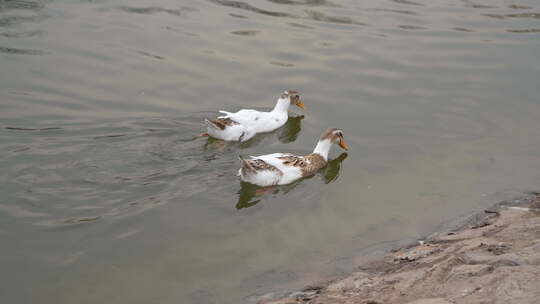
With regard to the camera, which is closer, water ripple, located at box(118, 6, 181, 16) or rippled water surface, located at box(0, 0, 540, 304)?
rippled water surface, located at box(0, 0, 540, 304)

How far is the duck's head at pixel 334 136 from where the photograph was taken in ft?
31.8

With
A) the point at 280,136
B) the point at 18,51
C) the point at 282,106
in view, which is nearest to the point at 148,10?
the point at 18,51

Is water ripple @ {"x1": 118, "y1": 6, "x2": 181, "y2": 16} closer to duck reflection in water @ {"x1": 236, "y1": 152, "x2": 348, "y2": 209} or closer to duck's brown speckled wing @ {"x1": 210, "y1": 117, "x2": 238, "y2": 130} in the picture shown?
duck's brown speckled wing @ {"x1": 210, "y1": 117, "x2": 238, "y2": 130}

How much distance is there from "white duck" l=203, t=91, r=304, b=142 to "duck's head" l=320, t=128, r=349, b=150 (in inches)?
52.1

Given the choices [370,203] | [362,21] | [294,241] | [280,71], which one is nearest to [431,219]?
[370,203]

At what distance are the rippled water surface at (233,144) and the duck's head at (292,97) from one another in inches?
12.3

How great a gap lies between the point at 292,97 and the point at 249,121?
135cm

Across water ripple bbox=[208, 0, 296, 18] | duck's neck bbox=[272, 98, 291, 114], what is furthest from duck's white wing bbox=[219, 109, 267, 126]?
water ripple bbox=[208, 0, 296, 18]

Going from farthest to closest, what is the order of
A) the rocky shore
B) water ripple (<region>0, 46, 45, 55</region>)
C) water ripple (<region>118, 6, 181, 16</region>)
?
1. water ripple (<region>118, 6, 181, 16</region>)
2. water ripple (<region>0, 46, 45, 55</region>)
3. the rocky shore

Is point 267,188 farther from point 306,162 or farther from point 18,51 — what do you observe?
point 18,51

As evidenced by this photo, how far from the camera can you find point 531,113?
444 inches

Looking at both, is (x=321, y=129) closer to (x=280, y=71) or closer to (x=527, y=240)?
(x=280, y=71)

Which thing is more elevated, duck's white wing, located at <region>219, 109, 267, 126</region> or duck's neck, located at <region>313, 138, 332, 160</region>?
duck's white wing, located at <region>219, 109, 267, 126</region>

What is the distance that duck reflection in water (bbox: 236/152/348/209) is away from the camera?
842cm
